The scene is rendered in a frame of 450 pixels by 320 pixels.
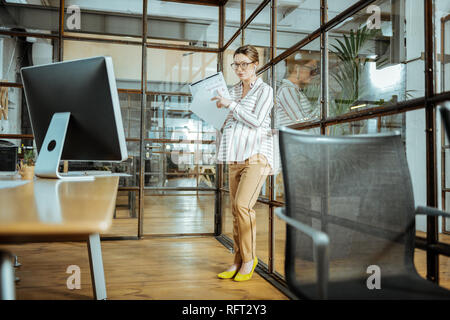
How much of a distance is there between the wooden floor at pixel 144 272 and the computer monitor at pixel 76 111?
2.92ft

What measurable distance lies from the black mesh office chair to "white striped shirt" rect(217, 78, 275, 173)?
3.16 feet

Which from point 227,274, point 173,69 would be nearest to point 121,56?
point 173,69

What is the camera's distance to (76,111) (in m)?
1.50

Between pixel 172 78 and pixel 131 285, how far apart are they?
7.20 feet

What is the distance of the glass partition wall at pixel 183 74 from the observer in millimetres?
2004

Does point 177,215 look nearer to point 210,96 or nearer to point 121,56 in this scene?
point 121,56

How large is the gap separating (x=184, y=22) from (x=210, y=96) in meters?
1.91

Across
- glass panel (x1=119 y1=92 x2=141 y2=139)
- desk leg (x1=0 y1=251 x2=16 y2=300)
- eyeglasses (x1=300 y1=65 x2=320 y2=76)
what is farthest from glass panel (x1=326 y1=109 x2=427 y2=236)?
glass panel (x1=119 y1=92 x2=141 y2=139)

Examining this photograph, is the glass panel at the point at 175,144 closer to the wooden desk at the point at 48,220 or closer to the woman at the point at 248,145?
the woman at the point at 248,145

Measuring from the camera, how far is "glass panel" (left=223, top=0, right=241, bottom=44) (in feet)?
11.0

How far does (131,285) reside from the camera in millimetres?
2236

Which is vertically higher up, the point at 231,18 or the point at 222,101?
the point at 231,18

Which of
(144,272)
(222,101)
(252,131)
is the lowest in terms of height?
(144,272)

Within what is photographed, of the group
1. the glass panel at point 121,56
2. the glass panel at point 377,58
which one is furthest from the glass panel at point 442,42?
the glass panel at point 121,56
